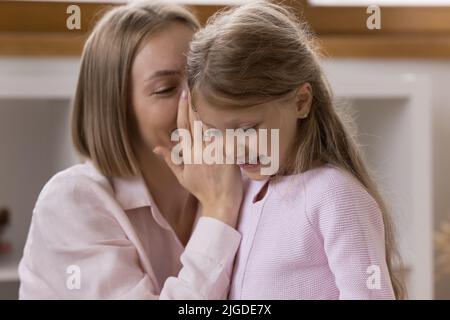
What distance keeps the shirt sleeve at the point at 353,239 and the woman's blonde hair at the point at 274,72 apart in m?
0.04

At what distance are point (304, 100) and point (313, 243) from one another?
152 millimetres

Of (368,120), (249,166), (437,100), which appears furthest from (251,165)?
(437,100)

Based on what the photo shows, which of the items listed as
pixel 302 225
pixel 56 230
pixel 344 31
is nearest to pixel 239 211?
pixel 302 225

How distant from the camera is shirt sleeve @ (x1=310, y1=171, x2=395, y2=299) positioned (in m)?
0.69

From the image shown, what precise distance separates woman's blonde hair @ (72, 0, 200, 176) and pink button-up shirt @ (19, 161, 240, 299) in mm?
28

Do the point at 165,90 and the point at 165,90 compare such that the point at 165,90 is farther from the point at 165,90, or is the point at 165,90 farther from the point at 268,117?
the point at 268,117

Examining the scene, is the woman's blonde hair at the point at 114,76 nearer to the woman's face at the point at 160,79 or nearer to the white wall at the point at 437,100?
the woman's face at the point at 160,79

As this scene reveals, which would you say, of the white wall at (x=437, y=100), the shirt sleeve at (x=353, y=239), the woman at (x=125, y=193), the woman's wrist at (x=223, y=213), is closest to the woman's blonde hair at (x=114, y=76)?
the woman at (x=125, y=193)

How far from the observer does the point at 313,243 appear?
73cm

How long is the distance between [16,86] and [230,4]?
1.39 feet

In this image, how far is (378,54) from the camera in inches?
52.9

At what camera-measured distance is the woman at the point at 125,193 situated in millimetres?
796

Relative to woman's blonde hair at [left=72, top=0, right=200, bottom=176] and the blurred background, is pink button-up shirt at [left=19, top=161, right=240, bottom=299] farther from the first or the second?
the blurred background
